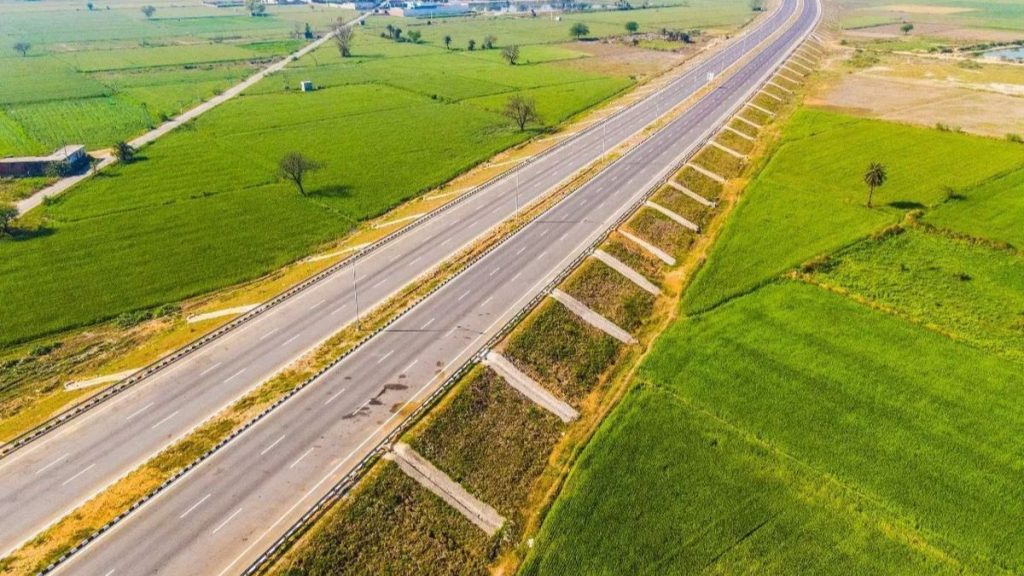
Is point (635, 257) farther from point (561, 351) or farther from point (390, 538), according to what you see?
point (390, 538)

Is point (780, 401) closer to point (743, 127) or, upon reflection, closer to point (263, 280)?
point (263, 280)

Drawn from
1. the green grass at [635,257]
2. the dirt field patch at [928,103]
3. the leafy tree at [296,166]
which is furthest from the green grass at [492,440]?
the dirt field patch at [928,103]

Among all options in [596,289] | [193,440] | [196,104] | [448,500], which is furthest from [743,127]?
[196,104]

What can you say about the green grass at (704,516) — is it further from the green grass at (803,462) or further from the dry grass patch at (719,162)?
the dry grass patch at (719,162)

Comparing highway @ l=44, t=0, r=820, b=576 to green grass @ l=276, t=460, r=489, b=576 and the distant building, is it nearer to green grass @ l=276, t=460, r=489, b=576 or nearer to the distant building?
green grass @ l=276, t=460, r=489, b=576

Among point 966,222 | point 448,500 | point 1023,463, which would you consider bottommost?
point 448,500

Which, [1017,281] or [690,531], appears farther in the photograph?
[1017,281]
